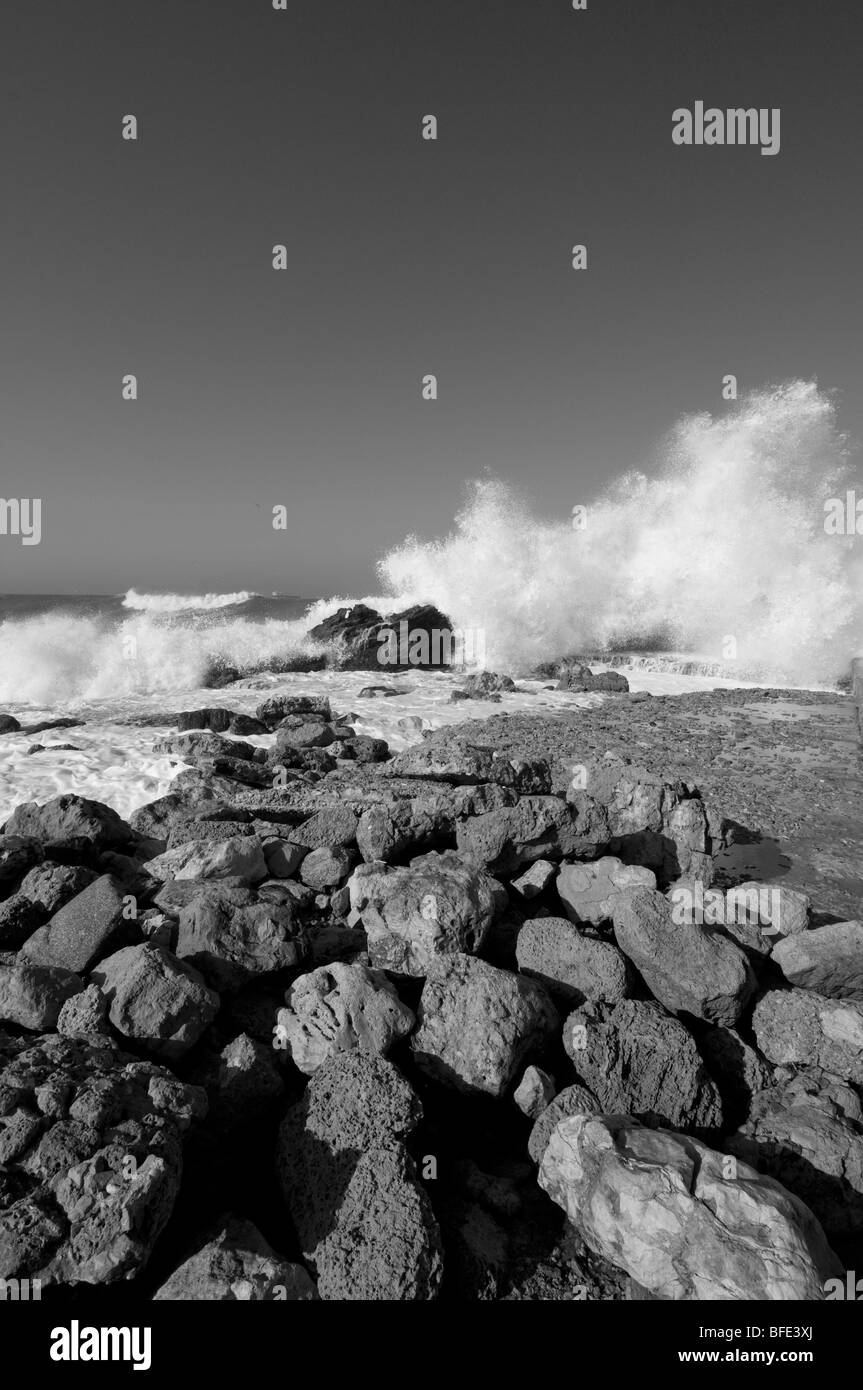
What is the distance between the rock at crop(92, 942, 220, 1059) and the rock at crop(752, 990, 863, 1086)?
3.16 m

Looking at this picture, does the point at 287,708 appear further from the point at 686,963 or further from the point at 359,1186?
the point at 359,1186

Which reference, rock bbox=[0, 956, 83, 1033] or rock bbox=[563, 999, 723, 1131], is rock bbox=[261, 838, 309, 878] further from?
rock bbox=[563, 999, 723, 1131]

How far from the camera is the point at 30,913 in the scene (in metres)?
4.35

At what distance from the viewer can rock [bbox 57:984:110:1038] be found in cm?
322

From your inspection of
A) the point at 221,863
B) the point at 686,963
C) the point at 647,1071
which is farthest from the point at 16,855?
the point at 686,963

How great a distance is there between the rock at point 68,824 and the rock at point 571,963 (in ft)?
12.7

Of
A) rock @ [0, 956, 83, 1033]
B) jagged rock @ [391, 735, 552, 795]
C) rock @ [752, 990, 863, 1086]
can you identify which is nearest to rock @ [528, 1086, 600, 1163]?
rock @ [752, 990, 863, 1086]

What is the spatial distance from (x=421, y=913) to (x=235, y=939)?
1119 millimetres

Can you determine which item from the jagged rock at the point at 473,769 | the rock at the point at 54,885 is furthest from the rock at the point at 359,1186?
the jagged rock at the point at 473,769

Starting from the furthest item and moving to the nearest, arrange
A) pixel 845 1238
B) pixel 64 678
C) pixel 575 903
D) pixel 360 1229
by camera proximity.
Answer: pixel 64 678 < pixel 575 903 < pixel 845 1238 < pixel 360 1229

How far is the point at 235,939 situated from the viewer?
3.92 metres

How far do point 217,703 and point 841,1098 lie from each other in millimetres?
15351
